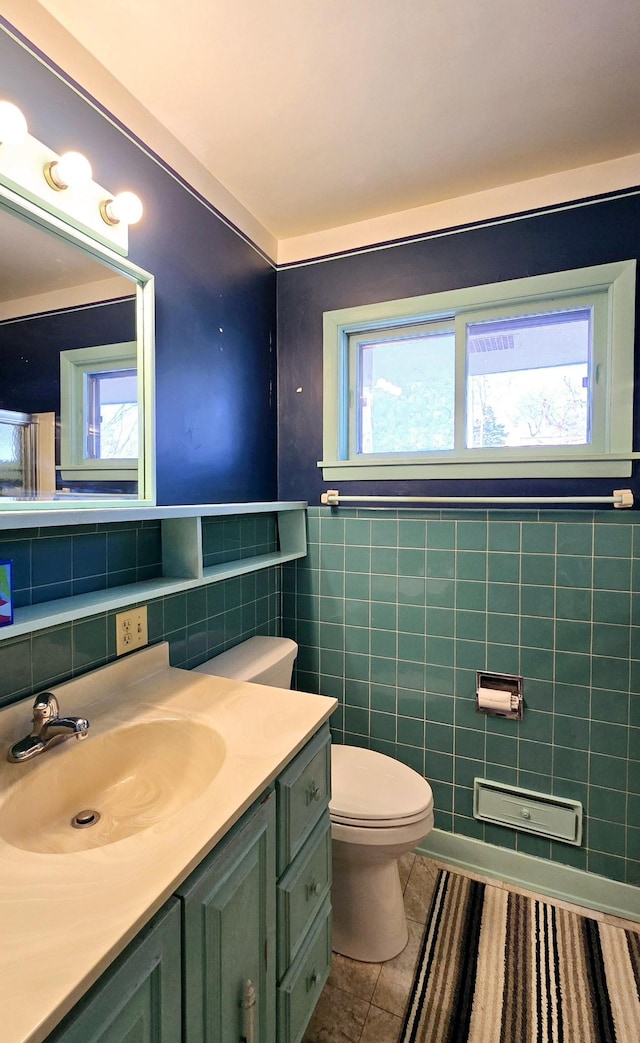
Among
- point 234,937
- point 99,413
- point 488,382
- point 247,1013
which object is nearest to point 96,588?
point 99,413

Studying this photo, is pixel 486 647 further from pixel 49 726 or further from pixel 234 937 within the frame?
pixel 49 726

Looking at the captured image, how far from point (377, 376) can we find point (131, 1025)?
1.92m

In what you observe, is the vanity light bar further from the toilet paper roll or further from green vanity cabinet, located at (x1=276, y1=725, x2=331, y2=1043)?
the toilet paper roll

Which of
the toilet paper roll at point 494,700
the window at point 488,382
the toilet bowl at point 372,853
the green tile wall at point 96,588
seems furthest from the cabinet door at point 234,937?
the window at point 488,382

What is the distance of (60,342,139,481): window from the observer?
114 cm

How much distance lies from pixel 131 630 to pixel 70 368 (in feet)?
2.28

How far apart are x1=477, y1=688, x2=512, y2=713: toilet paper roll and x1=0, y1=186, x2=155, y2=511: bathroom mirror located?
1326mm

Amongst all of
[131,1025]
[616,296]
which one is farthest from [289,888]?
[616,296]

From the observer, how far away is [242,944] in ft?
2.77

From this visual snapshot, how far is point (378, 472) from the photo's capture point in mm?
1881

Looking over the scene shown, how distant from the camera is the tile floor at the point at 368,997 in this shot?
4.02 feet

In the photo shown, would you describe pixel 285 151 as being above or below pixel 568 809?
above

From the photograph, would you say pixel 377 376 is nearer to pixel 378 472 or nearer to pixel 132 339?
pixel 378 472

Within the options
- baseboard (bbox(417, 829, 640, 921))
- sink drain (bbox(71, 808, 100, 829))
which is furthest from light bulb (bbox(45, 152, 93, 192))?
baseboard (bbox(417, 829, 640, 921))
